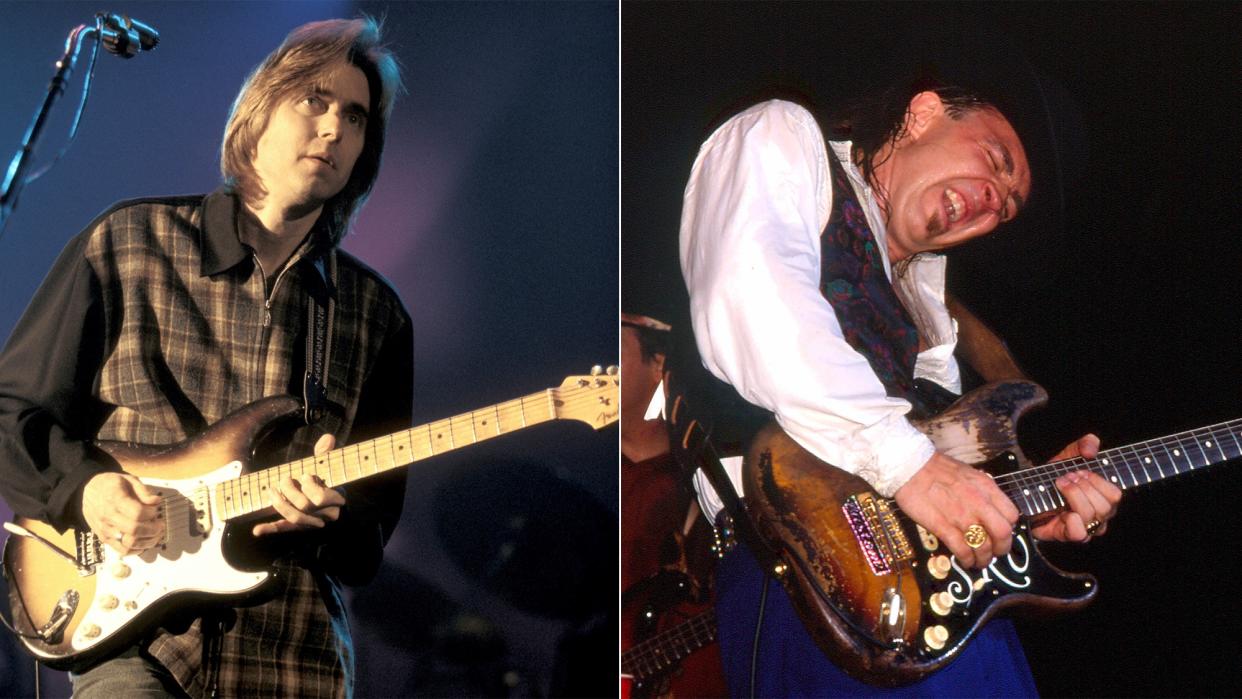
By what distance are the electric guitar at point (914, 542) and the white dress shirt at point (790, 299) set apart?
70 millimetres

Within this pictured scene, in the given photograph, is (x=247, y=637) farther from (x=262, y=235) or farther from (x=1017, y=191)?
(x=1017, y=191)

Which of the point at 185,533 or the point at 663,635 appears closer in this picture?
the point at 185,533

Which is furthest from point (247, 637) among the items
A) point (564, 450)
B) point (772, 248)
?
point (772, 248)

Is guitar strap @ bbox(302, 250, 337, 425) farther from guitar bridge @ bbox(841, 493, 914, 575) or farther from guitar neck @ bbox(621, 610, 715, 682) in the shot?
guitar bridge @ bbox(841, 493, 914, 575)

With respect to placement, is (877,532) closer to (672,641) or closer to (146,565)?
(672,641)

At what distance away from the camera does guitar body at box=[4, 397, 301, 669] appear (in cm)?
228

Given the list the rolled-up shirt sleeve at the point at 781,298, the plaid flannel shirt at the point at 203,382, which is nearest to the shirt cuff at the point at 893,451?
the rolled-up shirt sleeve at the point at 781,298

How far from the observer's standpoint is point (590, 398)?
8.16 ft

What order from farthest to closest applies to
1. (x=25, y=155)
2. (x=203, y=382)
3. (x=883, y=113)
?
(x=883, y=113)
(x=203, y=382)
(x=25, y=155)

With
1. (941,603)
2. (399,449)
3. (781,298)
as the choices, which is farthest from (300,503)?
(941,603)

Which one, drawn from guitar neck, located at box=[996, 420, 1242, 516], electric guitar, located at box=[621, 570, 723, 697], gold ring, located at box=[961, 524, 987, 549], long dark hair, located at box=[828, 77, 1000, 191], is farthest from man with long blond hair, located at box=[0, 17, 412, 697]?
guitar neck, located at box=[996, 420, 1242, 516]

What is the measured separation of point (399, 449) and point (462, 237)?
0.64 meters

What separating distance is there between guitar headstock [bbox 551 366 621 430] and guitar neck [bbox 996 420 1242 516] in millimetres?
967

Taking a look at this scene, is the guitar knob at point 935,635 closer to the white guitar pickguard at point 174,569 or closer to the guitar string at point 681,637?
the guitar string at point 681,637
